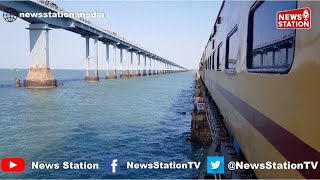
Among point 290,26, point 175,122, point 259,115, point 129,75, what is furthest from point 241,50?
point 129,75

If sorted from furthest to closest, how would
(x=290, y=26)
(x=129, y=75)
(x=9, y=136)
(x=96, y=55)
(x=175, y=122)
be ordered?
(x=129, y=75) → (x=96, y=55) → (x=175, y=122) → (x=9, y=136) → (x=290, y=26)

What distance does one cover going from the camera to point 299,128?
2.85m

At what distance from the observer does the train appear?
2639mm

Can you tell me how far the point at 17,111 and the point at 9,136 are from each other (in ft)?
36.6

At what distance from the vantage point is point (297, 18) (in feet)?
9.53

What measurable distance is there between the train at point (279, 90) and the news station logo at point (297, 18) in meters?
0.05

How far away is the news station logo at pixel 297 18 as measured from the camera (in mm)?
2762

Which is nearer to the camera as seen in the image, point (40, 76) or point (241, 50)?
point (241, 50)

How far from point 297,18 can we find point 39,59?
5592cm

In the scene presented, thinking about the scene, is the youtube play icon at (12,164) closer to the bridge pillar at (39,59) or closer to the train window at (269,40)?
the train window at (269,40)

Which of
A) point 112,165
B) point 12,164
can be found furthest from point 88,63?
point 12,164

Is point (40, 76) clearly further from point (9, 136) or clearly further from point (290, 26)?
point (290, 26)

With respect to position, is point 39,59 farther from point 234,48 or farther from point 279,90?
point 279,90

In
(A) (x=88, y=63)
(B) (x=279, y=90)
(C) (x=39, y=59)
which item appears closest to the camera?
(B) (x=279, y=90)
